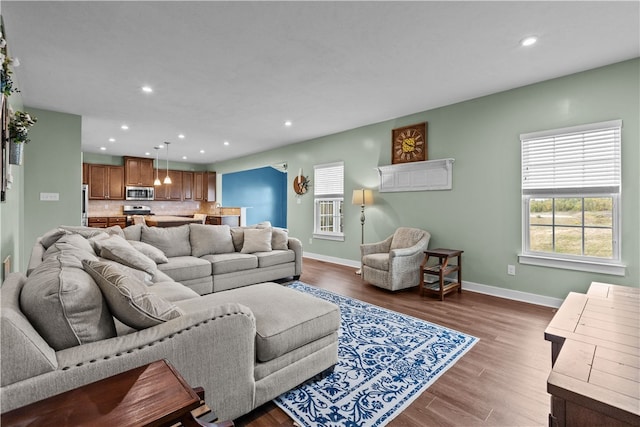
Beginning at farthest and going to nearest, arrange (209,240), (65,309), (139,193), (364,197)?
1. (139,193)
2. (364,197)
3. (209,240)
4. (65,309)

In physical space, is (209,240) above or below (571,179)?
below

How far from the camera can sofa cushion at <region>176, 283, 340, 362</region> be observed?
1.67m

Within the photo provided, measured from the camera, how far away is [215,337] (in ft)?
4.52

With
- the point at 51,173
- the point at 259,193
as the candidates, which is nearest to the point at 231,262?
the point at 51,173

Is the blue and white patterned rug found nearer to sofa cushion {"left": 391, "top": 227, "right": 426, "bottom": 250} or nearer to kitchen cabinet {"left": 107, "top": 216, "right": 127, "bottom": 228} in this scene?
sofa cushion {"left": 391, "top": 227, "right": 426, "bottom": 250}

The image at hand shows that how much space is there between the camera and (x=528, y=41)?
8.64ft

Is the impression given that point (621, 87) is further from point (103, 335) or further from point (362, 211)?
point (103, 335)

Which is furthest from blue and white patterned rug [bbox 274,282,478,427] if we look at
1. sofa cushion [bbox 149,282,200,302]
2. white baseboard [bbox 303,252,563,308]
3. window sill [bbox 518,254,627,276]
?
window sill [bbox 518,254,627,276]

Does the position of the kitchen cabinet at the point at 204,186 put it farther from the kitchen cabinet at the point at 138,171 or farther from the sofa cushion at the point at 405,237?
the sofa cushion at the point at 405,237

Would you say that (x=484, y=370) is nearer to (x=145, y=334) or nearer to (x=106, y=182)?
(x=145, y=334)

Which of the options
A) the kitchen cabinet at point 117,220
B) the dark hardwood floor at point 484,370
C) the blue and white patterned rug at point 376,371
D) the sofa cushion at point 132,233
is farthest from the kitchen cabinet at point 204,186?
the blue and white patterned rug at point 376,371

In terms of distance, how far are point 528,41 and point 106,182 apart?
939 centimetres

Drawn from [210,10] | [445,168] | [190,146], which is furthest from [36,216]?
[445,168]

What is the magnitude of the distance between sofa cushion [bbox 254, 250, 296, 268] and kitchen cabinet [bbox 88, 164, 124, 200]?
6.16 meters
